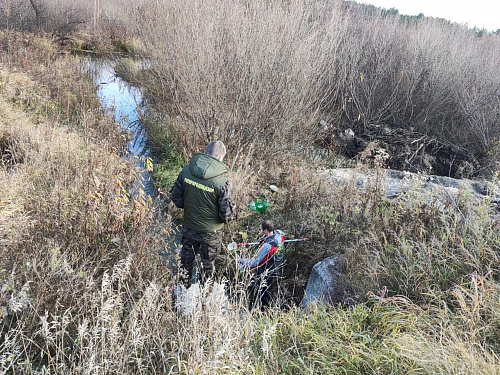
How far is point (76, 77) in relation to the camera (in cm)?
1094

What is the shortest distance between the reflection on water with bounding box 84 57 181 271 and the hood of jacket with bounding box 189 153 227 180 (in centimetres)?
154

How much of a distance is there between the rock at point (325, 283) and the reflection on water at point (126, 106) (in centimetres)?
185

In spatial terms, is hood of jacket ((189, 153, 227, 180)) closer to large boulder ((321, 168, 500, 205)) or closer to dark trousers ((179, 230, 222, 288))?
dark trousers ((179, 230, 222, 288))

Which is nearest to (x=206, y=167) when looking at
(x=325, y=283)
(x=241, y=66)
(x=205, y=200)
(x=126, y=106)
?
(x=205, y=200)

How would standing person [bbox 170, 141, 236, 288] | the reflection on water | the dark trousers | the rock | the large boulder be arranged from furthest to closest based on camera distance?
1. the reflection on water
2. the large boulder
3. the dark trousers
4. standing person [bbox 170, 141, 236, 288]
5. the rock

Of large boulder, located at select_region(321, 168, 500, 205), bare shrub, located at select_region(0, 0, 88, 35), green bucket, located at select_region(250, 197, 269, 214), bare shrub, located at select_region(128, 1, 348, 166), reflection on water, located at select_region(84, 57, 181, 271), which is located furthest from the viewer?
bare shrub, located at select_region(0, 0, 88, 35)

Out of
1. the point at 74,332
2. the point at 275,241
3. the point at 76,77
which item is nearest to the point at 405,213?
A: the point at 275,241

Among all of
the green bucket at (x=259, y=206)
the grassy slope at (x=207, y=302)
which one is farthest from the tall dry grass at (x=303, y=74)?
the grassy slope at (x=207, y=302)

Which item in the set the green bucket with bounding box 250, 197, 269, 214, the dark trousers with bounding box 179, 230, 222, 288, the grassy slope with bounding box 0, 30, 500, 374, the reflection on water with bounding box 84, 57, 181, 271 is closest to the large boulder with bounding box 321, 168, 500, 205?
the grassy slope with bounding box 0, 30, 500, 374

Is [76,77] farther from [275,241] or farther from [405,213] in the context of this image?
[405,213]

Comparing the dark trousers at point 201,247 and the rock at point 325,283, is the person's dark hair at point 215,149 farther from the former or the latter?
the rock at point 325,283

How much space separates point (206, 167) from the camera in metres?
3.73

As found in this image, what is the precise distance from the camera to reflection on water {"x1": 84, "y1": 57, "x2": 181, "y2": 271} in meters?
7.47

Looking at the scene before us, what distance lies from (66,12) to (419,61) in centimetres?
1737
